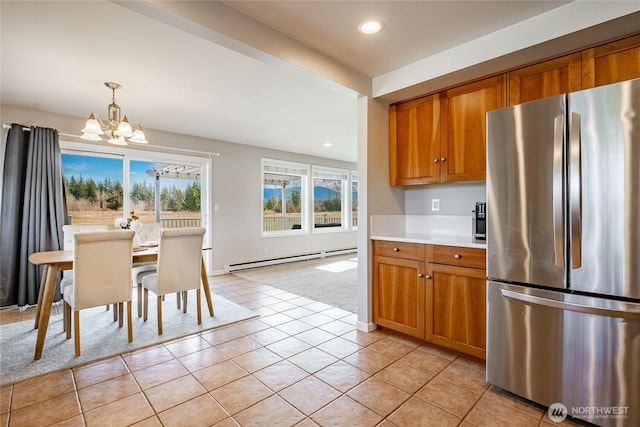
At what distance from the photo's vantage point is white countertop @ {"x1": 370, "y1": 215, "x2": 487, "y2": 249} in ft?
9.34

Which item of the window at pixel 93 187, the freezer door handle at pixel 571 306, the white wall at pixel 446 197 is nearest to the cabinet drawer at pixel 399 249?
the white wall at pixel 446 197

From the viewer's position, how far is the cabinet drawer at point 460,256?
7.28ft

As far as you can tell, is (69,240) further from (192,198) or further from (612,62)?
(612,62)

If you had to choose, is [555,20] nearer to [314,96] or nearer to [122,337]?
[314,96]

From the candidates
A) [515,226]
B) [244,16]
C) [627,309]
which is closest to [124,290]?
[244,16]

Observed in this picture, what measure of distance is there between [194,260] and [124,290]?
65 cm

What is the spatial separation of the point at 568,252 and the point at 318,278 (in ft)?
12.6

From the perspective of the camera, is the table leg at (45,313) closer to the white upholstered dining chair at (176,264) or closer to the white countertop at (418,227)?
the white upholstered dining chair at (176,264)

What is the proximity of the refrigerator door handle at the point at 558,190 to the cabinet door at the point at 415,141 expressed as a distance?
42.4 inches

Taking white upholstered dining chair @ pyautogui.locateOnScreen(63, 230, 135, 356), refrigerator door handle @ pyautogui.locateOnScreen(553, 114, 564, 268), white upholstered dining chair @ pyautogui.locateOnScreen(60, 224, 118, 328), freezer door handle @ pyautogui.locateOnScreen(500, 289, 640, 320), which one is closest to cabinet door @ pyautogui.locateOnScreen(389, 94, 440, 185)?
refrigerator door handle @ pyautogui.locateOnScreen(553, 114, 564, 268)

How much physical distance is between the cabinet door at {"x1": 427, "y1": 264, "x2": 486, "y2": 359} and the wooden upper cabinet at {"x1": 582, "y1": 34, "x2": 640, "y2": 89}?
55.9 inches

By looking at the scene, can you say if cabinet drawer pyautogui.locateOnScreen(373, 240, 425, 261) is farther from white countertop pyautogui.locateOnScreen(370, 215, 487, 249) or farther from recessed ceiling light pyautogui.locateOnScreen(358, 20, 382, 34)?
recessed ceiling light pyautogui.locateOnScreen(358, 20, 382, 34)

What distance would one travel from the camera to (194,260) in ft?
10.3

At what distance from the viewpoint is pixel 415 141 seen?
2.93 metres
